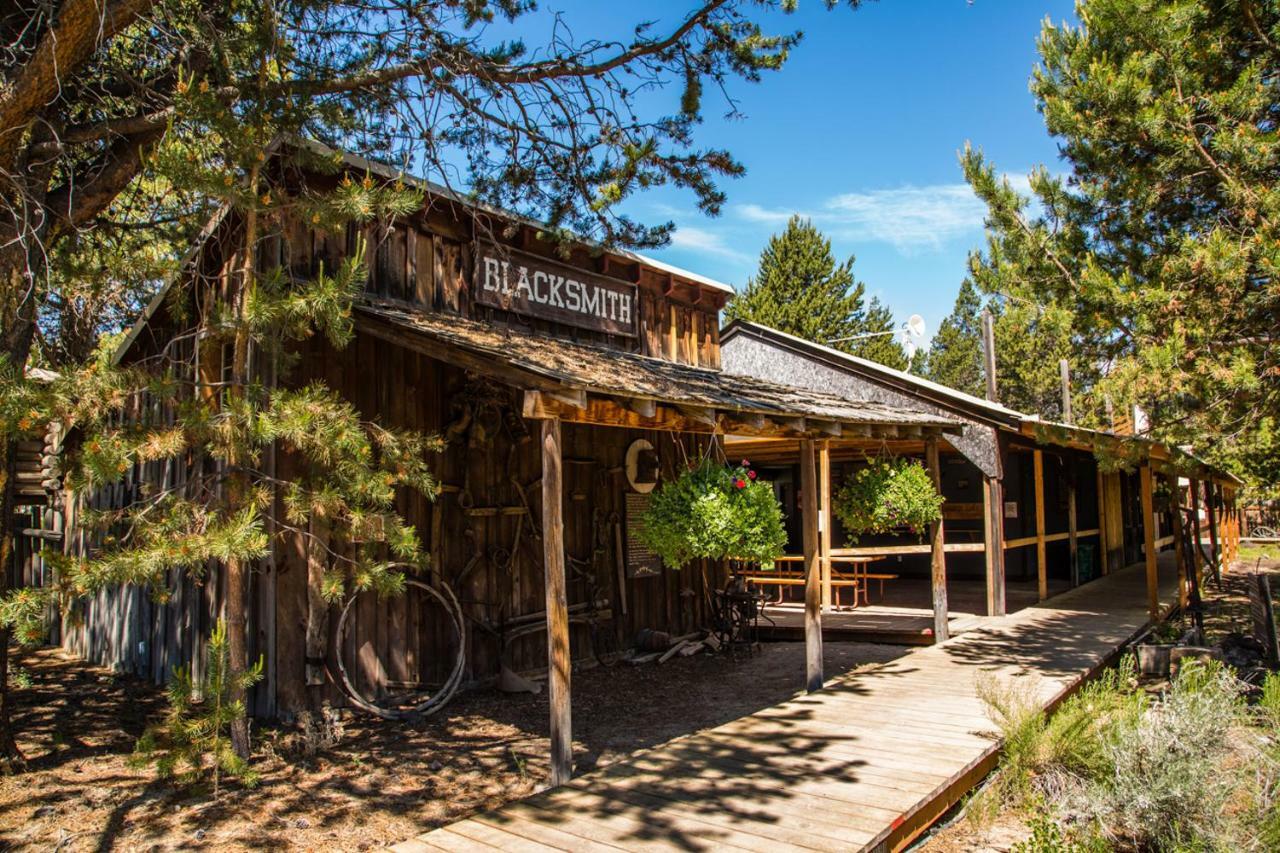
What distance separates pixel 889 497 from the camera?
25.5 feet

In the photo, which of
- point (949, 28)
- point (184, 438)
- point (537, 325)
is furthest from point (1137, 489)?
point (184, 438)

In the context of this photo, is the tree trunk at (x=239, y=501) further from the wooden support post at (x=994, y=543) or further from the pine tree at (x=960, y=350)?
the pine tree at (x=960, y=350)

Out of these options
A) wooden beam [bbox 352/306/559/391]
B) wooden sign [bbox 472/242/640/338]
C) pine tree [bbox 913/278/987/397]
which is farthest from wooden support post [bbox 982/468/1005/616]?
pine tree [bbox 913/278/987/397]

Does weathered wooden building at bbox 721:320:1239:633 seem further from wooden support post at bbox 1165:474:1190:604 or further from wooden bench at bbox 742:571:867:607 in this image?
wooden bench at bbox 742:571:867:607

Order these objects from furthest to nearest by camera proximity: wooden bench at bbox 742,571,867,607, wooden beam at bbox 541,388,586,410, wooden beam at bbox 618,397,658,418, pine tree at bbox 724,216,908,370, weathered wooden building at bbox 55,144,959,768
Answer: pine tree at bbox 724,216,908,370 < wooden bench at bbox 742,571,867,607 < weathered wooden building at bbox 55,144,959,768 < wooden beam at bbox 618,397,658,418 < wooden beam at bbox 541,388,586,410

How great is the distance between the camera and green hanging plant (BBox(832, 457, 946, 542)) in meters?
7.79

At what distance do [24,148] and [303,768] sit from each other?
3971 millimetres

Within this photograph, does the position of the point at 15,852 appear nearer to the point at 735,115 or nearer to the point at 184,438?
the point at 184,438

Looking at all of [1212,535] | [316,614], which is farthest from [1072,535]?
[316,614]

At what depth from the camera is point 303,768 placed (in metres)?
5.11

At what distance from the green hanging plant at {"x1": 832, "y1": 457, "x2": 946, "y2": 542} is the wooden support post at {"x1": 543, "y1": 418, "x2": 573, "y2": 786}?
12.8 feet

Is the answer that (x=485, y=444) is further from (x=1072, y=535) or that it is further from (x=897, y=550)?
(x=1072, y=535)

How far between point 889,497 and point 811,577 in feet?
4.39

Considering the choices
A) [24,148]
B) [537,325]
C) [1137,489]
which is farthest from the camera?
[1137,489]
